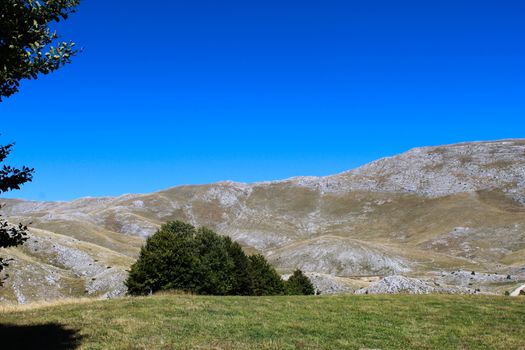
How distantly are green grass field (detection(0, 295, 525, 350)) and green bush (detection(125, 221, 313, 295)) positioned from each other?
13.8 metres

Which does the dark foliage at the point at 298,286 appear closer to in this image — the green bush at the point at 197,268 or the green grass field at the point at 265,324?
the green bush at the point at 197,268

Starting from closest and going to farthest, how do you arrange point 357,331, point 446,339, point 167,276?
point 446,339 < point 357,331 < point 167,276

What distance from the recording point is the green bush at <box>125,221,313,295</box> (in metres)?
42.7

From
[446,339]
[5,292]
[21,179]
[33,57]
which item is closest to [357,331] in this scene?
[446,339]

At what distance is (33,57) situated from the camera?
11867mm

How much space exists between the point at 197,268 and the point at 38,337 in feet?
102

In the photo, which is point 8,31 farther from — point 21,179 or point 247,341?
point 247,341

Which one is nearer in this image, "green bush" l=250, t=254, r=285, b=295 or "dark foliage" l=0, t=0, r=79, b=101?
"dark foliage" l=0, t=0, r=79, b=101

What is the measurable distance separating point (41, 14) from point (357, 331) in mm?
18515

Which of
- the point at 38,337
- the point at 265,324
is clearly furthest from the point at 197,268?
the point at 38,337

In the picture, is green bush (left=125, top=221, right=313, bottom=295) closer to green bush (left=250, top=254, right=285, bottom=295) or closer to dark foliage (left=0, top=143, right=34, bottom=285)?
green bush (left=250, top=254, right=285, bottom=295)

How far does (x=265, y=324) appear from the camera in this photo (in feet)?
67.1

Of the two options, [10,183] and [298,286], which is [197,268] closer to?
[298,286]

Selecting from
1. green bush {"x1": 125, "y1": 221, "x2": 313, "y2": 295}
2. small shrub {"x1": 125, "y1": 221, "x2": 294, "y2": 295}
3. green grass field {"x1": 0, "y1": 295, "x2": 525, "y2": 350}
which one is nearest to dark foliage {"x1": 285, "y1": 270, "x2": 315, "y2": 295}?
green bush {"x1": 125, "y1": 221, "x2": 313, "y2": 295}
